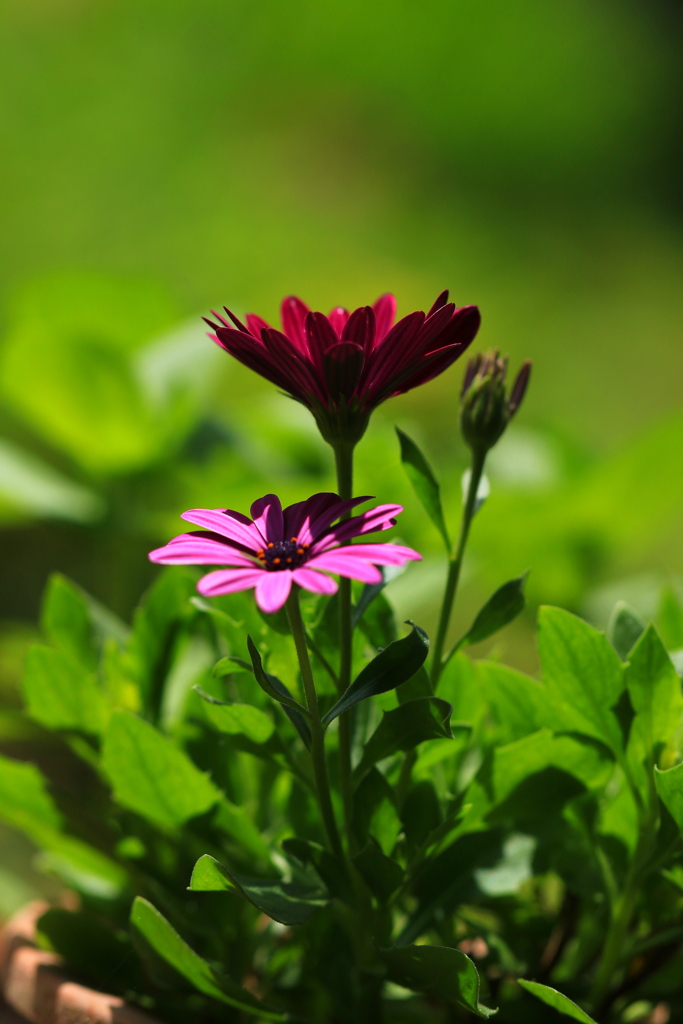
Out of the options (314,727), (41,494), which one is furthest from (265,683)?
(41,494)

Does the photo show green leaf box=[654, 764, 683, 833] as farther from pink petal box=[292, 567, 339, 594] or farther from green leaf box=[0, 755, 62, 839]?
green leaf box=[0, 755, 62, 839]

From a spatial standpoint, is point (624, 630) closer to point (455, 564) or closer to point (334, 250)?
point (455, 564)

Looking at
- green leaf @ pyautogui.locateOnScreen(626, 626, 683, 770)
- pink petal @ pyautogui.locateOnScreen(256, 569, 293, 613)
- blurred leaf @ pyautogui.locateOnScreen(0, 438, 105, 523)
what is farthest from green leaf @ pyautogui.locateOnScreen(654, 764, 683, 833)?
blurred leaf @ pyautogui.locateOnScreen(0, 438, 105, 523)

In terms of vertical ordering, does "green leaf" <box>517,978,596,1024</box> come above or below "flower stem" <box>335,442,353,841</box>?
below

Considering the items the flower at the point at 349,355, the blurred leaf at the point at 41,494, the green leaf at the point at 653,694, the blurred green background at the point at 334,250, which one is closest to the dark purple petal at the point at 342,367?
the flower at the point at 349,355

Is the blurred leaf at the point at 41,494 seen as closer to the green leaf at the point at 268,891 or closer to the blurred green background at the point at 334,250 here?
the blurred green background at the point at 334,250
